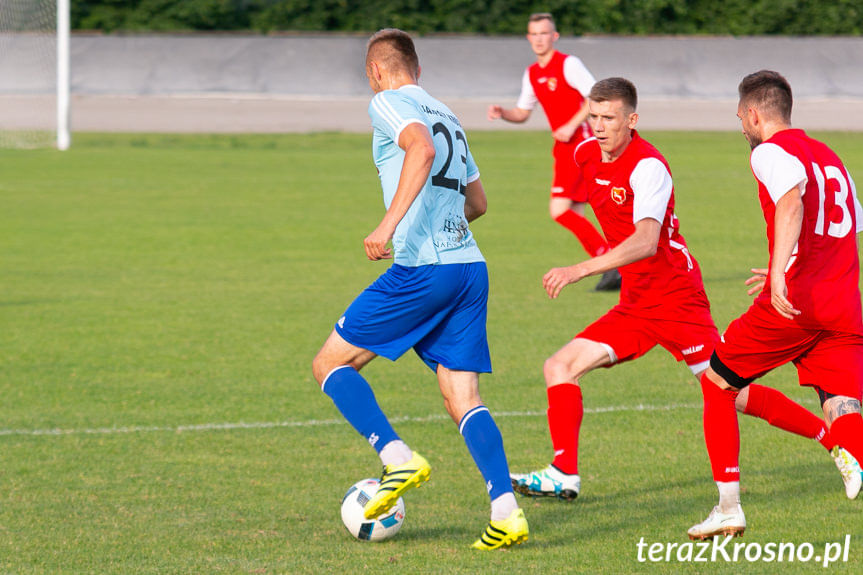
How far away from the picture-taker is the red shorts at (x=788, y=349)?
4.79m

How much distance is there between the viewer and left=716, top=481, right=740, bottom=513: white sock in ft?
16.0

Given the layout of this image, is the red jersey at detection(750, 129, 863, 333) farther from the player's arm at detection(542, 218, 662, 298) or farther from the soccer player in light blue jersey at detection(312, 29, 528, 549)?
the soccer player in light blue jersey at detection(312, 29, 528, 549)

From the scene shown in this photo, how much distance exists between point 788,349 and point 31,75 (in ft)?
80.7

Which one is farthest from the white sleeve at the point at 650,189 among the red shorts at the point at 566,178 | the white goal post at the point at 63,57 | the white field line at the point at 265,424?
the white goal post at the point at 63,57

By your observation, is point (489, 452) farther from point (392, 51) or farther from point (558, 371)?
point (392, 51)

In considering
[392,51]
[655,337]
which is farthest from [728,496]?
[392,51]

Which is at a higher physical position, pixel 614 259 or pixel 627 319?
pixel 614 259

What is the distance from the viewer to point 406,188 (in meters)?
4.52

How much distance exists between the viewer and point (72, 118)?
32906mm

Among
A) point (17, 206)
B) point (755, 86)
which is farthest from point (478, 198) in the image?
point (17, 206)

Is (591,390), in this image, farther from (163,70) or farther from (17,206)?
(163,70)

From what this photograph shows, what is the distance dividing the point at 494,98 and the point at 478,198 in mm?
30297

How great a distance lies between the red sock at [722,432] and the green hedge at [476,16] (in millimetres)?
35233

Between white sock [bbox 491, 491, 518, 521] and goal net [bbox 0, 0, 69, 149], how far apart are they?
20.7m
